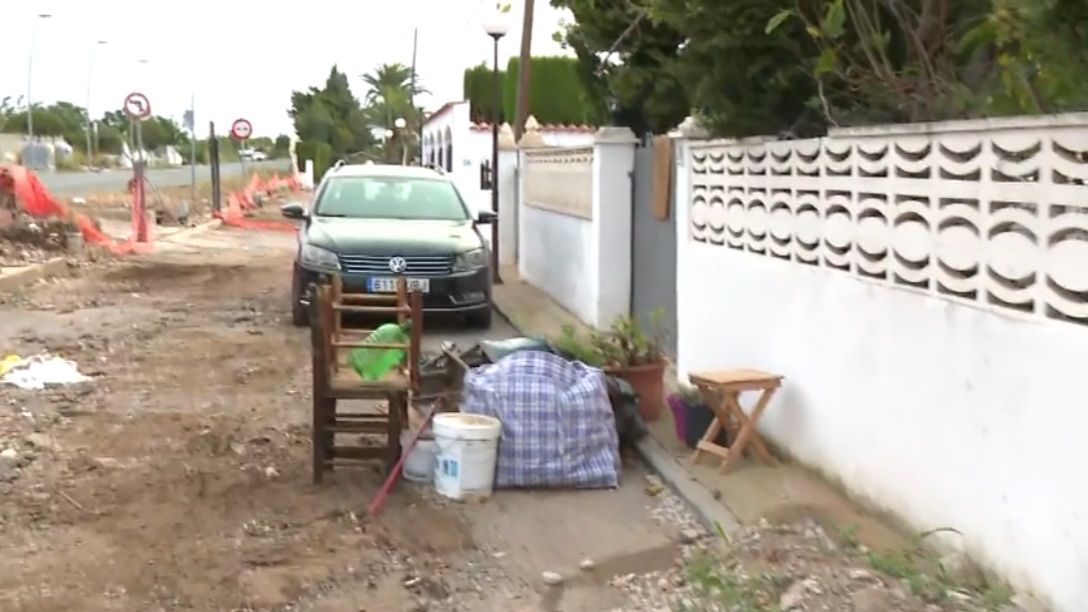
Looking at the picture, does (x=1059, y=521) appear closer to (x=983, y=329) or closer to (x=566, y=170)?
(x=983, y=329)

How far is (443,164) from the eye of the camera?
112ft

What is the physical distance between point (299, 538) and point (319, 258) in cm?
645

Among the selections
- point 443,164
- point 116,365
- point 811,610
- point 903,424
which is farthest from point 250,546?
point 443,164

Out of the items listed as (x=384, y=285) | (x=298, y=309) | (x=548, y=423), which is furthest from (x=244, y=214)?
(x=548, y=423)

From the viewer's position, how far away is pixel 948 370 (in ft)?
16.6

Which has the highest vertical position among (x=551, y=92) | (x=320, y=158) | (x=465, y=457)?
(x=551, y=92)

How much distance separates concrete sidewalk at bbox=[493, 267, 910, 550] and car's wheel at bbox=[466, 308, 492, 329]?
15.7 feet

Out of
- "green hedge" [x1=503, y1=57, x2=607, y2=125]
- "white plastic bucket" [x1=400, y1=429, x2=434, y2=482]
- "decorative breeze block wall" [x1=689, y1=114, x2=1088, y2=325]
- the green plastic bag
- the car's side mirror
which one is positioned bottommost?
"white plastic bucket" [x1=400, y1=429, x2=434, y2=482]

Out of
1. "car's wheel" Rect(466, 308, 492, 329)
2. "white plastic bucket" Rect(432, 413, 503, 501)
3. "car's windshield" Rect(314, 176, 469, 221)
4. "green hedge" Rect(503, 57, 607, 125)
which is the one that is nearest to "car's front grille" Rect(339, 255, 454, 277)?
"car's wheel" Rect(466, 308, 492, 329)

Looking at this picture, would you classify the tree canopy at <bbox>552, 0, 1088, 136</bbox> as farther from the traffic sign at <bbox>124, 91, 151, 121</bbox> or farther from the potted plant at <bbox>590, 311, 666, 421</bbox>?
the traffic sign at <bbox>124, 91, 151, 121</bbox>

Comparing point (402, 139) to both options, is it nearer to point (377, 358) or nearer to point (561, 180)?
point (561, 180)

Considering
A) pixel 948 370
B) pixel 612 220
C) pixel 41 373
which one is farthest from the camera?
pixel 612 220

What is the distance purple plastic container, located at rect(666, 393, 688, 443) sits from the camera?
725cm

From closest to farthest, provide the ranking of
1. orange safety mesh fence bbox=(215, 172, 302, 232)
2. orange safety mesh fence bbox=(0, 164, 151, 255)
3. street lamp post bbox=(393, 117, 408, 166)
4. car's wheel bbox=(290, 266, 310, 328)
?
car's wheel bbox=(290, 266, 310, 328)
orange safety mesh fence bbox=(0, 164, 151, 255)
orange safety mesh fence bbox=(215, 172, 302, 232)
street lamp post bbox=(393, 117, 408, 166)
